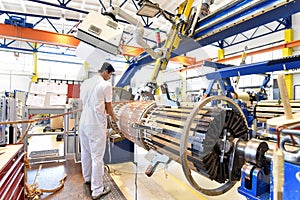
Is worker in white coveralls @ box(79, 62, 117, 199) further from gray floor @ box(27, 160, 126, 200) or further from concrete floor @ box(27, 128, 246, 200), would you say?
concrete floor @ box(27, 128, 246, 200)

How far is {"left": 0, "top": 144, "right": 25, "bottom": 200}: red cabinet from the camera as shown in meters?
1.20

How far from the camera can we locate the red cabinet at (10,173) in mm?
1197

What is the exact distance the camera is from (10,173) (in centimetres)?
134

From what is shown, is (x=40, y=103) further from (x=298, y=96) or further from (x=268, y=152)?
(x=298, y=96)

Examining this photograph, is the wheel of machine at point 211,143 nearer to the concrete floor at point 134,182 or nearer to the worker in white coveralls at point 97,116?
the concrete floor at point 134,182

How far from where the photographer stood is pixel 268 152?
2.66 ft

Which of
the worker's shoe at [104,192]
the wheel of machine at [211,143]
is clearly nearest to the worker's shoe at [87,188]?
the worker's shoe at [104,192]

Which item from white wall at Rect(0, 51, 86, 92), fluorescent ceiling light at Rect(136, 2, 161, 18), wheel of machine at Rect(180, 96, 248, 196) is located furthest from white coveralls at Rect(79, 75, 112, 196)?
white wall at Rect(0, 51, 86, 92)

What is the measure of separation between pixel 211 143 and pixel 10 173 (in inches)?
52.0

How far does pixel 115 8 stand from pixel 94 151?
1395mm

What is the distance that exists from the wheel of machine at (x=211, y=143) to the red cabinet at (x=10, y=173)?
1041mm

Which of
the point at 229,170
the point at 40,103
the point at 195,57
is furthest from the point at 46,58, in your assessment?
Answer: the point at 229,170

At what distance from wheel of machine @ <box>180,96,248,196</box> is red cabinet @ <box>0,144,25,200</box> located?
1041mm

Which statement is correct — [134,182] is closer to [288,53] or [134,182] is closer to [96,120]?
[96,120]
